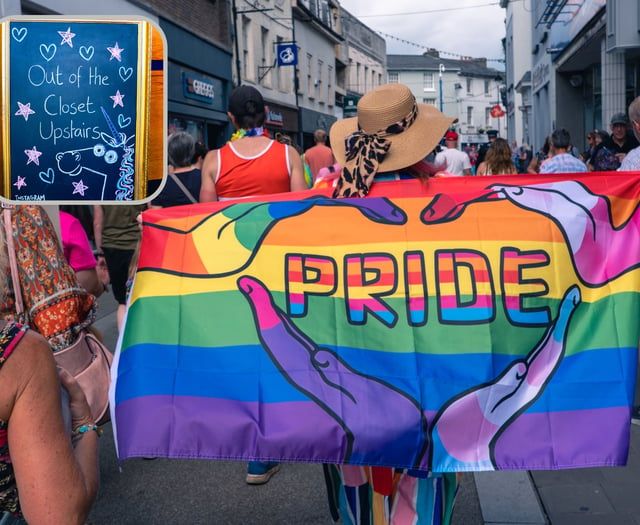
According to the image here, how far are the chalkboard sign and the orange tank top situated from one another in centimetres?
186

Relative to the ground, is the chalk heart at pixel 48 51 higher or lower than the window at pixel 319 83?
lower

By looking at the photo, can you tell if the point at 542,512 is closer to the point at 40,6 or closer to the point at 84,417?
the point at 84,417

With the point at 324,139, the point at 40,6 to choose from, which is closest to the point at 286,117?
the point at 40,6

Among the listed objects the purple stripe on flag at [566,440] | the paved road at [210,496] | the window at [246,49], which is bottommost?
the paved road at [210,496]

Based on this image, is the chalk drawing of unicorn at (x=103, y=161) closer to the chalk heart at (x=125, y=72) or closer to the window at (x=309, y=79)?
the chalk heart at (x=125, y=72)

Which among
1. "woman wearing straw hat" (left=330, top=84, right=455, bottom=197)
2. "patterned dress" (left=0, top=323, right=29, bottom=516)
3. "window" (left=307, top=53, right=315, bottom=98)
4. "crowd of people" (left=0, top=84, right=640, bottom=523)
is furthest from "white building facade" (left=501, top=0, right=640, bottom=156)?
"patterned dress" (left=0, top=323, right=29, bottom=516)

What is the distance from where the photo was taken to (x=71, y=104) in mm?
2650

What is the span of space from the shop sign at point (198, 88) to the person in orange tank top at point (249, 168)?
15.2m

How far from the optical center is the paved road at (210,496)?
393 cm

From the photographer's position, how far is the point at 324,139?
1049 centimetres

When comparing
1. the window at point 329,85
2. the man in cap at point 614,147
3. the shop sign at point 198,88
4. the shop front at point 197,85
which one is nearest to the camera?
the man in cap at point 614,147

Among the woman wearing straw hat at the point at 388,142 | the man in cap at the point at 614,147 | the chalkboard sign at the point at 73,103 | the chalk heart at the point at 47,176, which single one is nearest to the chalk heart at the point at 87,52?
the chalkboard sign at the point at 73,103

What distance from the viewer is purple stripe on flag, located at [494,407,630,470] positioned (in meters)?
2.27

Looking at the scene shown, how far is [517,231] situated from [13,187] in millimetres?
1601
